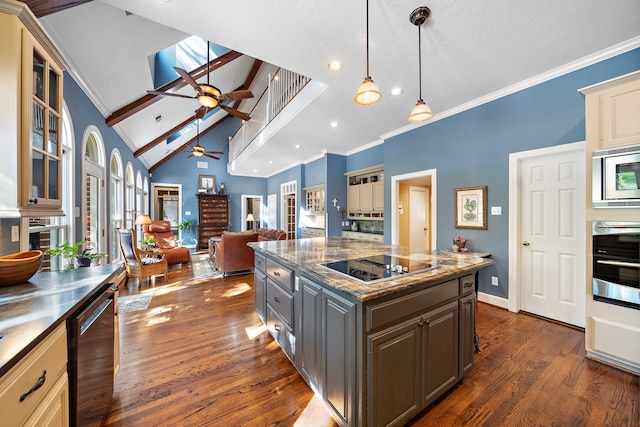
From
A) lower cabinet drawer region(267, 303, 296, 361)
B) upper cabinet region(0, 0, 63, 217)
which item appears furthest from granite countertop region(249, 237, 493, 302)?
upper cabinet region(0, 0, 63, 217)

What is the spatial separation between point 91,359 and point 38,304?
1.22ft

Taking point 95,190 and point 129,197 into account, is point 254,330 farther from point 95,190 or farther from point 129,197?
point 129,197

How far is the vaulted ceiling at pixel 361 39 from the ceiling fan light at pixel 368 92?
0.69 meters

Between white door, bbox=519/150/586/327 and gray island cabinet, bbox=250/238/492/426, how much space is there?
5.95ft

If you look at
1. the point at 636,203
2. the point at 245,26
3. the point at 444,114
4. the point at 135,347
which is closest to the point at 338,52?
the point at 245,26

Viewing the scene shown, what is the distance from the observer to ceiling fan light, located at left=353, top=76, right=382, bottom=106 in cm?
183

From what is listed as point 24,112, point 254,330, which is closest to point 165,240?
point 254,330

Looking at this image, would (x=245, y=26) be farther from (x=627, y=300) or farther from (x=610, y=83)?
(x=627, y=300)

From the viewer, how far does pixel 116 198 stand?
5.27 metres

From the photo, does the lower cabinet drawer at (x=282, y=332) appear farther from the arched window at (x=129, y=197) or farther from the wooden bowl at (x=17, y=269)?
the arched window at (x=129, y=197)

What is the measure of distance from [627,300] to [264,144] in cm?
588

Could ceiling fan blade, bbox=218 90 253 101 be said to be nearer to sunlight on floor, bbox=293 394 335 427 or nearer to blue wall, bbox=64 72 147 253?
blue wall, bbox=64 72 147 253

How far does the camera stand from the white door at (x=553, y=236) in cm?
263

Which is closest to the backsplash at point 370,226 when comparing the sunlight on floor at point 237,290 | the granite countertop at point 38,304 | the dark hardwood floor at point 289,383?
the dark hardwood floor at point 289,383
